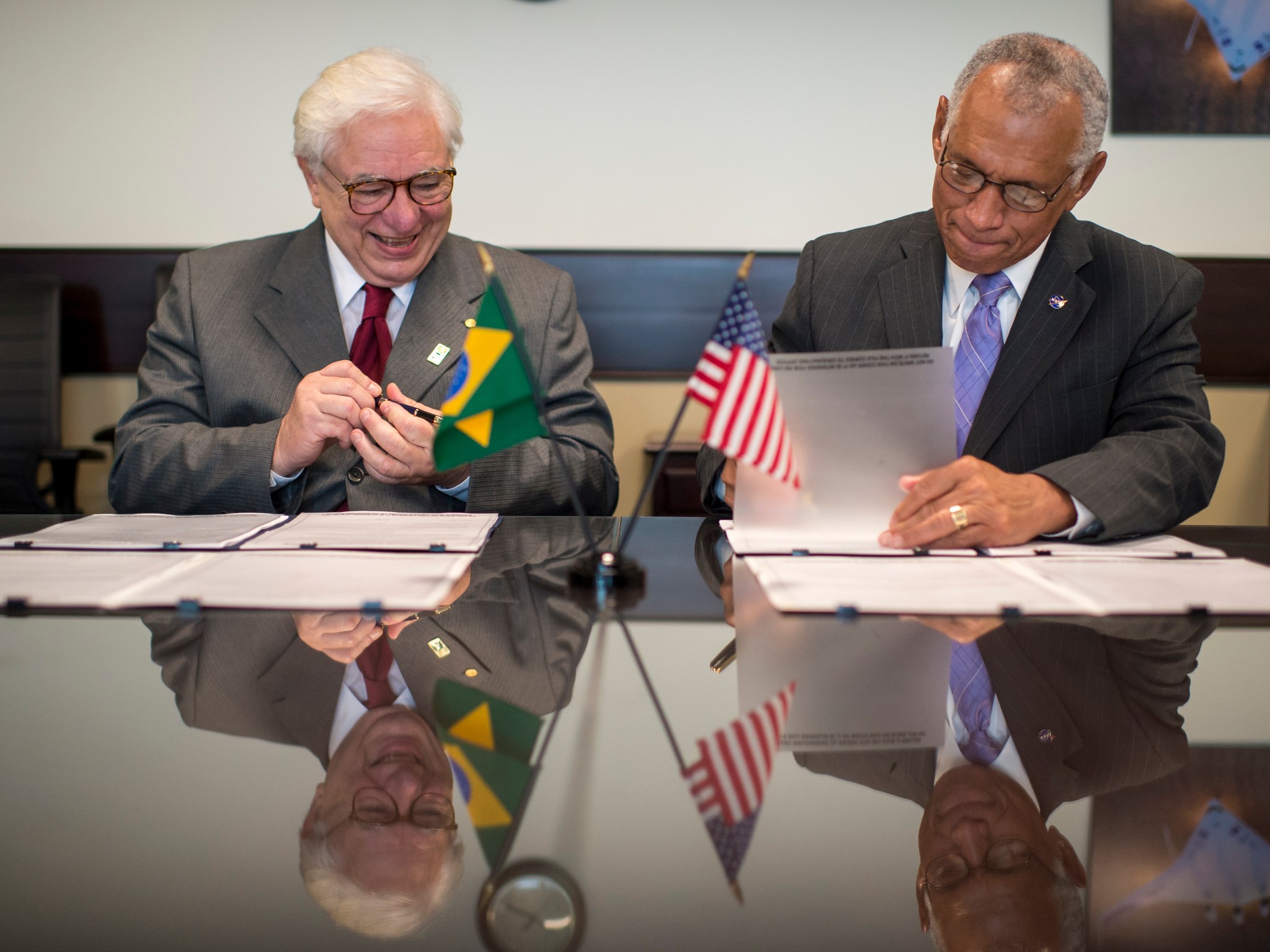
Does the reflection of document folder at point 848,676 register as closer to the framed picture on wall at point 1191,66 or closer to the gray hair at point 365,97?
the gray hair at point 365,97

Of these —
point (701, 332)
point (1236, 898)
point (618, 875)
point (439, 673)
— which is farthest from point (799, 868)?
point (701, 332)

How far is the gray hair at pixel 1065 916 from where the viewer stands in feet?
1.62

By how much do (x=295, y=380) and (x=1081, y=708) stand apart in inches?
62.1

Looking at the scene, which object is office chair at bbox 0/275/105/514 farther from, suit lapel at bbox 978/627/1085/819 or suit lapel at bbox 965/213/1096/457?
suit lapel at bbox 978/627/1085/819

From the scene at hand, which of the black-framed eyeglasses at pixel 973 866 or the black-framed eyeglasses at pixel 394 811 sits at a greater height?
the black-framed eyeglasses at pixel 973 866

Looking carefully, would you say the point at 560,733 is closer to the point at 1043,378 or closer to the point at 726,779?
the point at 726,779

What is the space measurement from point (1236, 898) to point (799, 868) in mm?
224

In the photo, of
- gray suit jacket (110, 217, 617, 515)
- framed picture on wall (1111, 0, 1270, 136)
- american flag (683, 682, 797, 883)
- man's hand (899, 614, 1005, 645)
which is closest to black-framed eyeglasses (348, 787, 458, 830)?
american flag (683, 682, 797, 883)

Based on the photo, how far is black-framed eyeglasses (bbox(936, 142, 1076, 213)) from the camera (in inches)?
67.4

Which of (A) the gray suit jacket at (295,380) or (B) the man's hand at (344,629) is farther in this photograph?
(A) the gray suit jacket at (295,380)

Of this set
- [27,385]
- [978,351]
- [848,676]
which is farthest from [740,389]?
[27,385]

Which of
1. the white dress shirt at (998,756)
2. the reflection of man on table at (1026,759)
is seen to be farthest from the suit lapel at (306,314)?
the white dress shirt at (998,756)

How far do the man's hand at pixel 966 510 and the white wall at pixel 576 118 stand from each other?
8.29 ft

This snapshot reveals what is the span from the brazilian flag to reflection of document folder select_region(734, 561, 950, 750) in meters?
0.40
